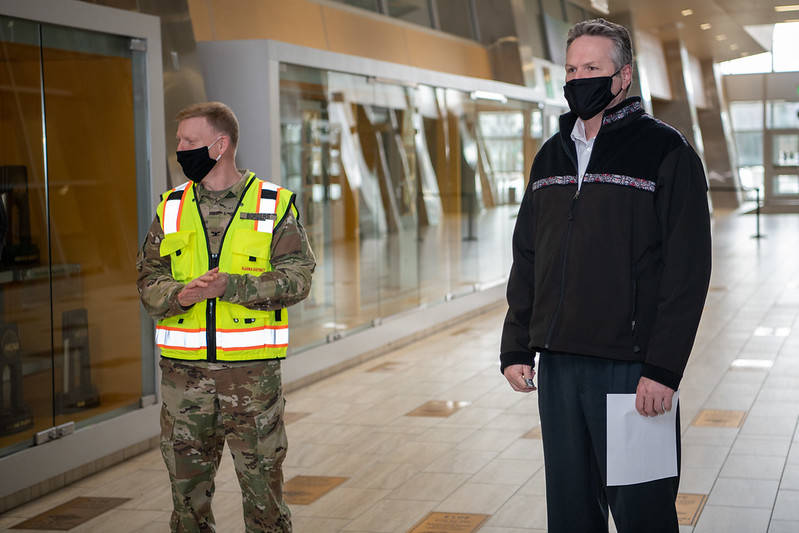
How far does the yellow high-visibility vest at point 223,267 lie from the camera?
2.98m

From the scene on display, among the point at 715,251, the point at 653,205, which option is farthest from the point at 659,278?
the point at 715,251

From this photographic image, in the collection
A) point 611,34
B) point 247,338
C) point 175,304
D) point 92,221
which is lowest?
point 247,338

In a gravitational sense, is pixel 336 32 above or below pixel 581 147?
above

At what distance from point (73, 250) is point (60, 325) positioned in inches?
14.8

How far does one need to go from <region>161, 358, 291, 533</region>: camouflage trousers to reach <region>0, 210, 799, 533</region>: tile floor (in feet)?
3.30

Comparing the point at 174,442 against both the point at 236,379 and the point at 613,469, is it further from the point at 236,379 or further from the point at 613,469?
the point at 613,469

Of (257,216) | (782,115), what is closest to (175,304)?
(257,216)

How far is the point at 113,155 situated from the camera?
5148 millimetres

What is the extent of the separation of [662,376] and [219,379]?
1.30m

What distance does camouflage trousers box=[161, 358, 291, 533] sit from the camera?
9.74 ft

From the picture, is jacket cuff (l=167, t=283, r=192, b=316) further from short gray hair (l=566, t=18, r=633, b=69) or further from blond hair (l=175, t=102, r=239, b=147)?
short gray hair (l=566, t=18, r=633, b=69)

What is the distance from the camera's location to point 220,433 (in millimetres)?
3049

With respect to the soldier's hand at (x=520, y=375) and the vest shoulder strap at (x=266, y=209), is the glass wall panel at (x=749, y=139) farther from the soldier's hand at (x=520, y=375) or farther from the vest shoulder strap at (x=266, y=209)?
the soldier's hand at (x=520, y=375)

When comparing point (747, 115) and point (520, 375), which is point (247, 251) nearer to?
point (520, 375)
